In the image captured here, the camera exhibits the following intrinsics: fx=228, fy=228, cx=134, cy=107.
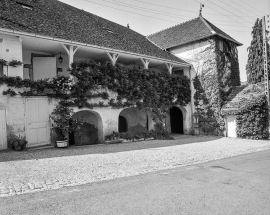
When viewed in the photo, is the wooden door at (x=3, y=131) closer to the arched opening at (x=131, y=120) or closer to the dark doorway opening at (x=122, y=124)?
the arched opening at (x=131, y=120)

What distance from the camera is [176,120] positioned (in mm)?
19219

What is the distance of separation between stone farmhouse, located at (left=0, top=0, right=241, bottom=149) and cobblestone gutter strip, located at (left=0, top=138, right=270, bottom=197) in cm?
324

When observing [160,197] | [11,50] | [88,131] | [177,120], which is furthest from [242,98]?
[11,50]

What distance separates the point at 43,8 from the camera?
12.9 m

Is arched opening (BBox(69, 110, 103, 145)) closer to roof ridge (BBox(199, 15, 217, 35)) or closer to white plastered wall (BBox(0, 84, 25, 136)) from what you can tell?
white plastered wall (BBox(0, 84, 25, 136))

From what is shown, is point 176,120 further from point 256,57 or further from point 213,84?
point 256,57

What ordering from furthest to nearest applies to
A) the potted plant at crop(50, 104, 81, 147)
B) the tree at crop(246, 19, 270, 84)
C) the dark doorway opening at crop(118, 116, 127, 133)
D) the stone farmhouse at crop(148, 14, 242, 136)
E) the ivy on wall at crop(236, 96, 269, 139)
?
1. the tree at crop(246, 19, 270, 84)
2. the stone farmhouse at crop(148, 14, 242, 136)
3. the dark doorway opening at crop(118, 116, 127, 133)
4. the ivy on wall at crop(236, 96, 269, 139)
5. the potted plant at crop(50, 104, 81, 147)

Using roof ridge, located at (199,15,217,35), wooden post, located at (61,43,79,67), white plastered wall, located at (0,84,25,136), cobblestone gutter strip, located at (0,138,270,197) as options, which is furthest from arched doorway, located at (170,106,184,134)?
white plastered wall, located at (0,84,25,136)

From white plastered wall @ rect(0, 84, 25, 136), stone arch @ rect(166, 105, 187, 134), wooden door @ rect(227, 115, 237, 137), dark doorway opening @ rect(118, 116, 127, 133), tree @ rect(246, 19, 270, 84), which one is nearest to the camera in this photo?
white plastered wall @ rect(0, 84, 25, 136)

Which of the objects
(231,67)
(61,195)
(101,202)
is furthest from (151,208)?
(231,67)

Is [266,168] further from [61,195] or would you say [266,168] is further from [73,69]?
[73,69]

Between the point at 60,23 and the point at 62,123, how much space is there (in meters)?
5.66

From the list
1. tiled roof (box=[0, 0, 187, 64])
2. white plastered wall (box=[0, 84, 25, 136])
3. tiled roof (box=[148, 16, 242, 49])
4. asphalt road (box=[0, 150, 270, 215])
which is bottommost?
asphalt road (box=[0, 150, 270, 215])

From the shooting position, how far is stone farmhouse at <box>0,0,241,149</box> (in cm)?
965
